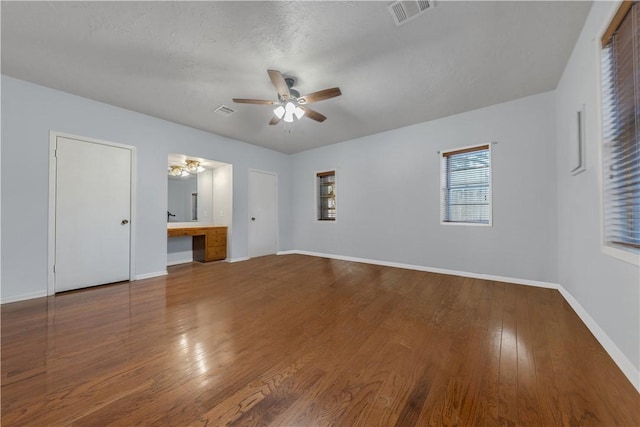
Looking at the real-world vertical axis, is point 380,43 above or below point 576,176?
above

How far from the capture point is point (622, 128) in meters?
1.59

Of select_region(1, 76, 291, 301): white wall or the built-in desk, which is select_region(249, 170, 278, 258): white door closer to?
the built-in desk

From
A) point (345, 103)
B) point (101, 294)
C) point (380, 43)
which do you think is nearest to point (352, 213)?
point (345, 103)

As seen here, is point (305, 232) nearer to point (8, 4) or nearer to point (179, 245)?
point (179, 245)

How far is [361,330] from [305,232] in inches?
162

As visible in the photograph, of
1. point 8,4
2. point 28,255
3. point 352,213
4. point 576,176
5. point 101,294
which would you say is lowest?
point 101,294

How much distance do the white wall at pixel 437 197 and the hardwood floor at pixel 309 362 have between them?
31.1 inches

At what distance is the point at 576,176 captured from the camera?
2375mm

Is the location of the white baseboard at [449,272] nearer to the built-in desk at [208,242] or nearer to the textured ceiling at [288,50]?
the built-in desk at [208,242]

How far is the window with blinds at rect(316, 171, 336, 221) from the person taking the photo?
18.7ft

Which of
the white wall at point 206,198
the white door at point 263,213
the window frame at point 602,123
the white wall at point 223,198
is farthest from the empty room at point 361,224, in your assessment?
the white door at point 263,213

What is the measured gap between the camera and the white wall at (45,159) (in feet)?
8.99

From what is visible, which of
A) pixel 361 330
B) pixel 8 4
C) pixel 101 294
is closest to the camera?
pixel 8 4

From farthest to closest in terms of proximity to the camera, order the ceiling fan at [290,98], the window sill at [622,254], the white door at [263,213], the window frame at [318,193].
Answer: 1. the white door at [263,213]
2. the window frame at [318,193]
3. the ceiling fan at [290,98]
4. the window sill at [622,254]
